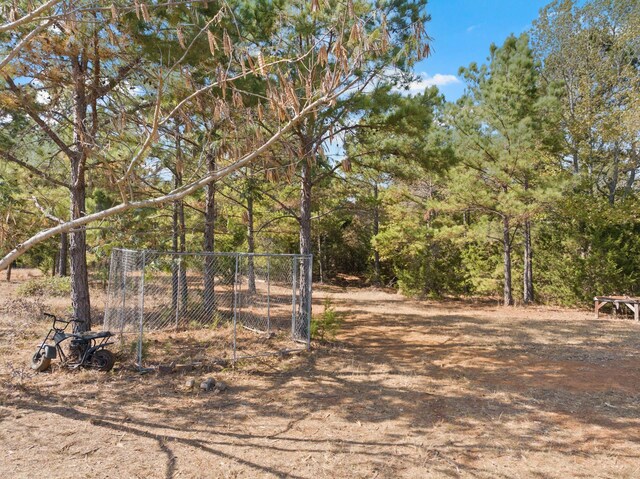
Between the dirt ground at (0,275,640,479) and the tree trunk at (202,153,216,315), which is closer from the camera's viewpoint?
the dirt ground at (0,275,640,479)

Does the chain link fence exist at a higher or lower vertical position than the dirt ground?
higher

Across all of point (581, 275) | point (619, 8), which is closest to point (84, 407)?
point (581, 275)

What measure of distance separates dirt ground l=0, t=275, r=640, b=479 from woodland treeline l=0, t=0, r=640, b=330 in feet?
6.99

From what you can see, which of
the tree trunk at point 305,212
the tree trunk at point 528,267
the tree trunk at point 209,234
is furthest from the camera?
the tree trunk at point 528,267

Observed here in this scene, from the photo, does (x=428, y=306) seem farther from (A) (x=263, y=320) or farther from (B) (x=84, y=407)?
(B) (x=84, y=407)

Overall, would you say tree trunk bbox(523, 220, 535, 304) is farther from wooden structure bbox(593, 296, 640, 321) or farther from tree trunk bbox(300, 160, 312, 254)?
tree trunk bbox(300, 160, 312, 254)

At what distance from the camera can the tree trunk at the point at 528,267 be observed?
14.9 metres

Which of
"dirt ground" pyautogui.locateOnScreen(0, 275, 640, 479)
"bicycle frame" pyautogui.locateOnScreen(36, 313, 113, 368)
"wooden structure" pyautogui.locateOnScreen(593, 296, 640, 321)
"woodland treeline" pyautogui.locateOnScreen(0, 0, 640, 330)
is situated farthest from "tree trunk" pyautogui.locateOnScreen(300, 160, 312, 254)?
"wooden structure" pyautogui.locateOnScreen(593, 296, 640, 321)

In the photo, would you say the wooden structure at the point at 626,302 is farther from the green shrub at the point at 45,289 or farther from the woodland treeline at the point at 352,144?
the green shrub at the point at 45,289

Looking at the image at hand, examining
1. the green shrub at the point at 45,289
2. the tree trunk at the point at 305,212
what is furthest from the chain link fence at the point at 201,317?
the green shrub at the point at 45,289

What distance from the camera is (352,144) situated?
9.65 metres

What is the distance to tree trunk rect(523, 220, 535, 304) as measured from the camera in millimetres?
14930

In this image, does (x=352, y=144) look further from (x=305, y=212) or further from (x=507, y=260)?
(x=507, y=260)

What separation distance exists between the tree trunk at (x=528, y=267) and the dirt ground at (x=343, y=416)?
22.3 feet
